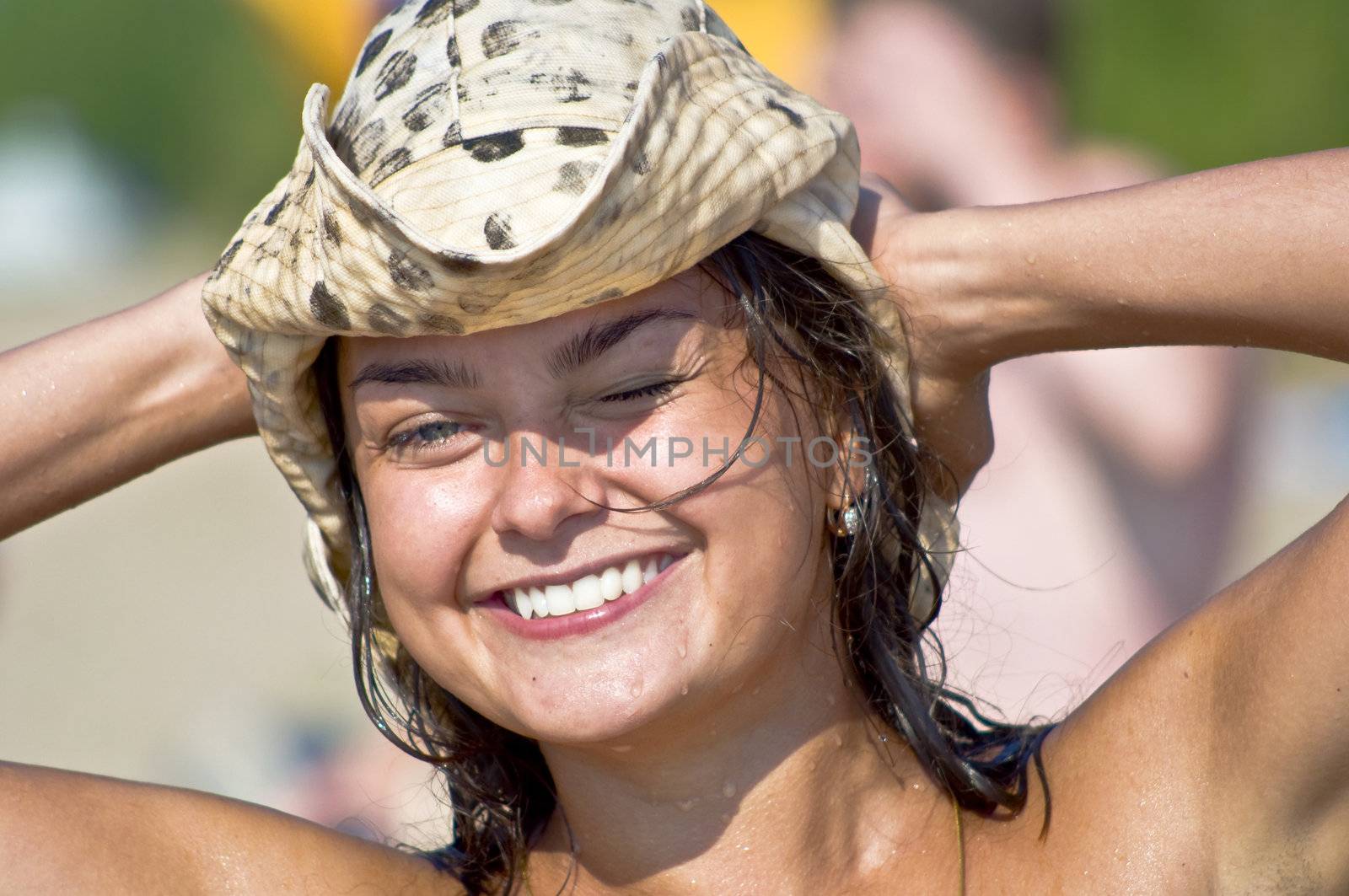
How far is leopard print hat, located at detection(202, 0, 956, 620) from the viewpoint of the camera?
1.58m

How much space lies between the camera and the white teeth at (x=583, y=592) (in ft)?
5.81

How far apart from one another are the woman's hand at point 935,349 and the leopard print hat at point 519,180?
0.20ft

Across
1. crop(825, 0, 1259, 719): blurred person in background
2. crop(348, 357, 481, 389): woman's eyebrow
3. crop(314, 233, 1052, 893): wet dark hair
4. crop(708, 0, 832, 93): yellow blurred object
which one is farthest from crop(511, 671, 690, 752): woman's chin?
crop(708, 0, 832, 93): yellow blurred object

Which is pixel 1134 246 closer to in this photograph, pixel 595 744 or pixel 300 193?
pixel 595 744

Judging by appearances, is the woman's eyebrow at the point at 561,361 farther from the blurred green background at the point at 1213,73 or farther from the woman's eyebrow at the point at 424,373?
the blurred green background at the point at 1213,73

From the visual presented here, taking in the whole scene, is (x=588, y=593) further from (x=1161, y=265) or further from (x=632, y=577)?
(x=1161, y=265)

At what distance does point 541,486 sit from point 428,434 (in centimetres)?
17

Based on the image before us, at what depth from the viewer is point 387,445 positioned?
1797 mm

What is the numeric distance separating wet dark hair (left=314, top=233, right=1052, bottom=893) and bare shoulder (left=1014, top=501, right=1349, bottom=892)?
0.39 feet

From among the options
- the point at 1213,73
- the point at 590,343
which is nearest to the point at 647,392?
the point at 590,343

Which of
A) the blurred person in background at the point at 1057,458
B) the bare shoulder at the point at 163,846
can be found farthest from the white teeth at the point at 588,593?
the blurred person in background at the point at 1057,458

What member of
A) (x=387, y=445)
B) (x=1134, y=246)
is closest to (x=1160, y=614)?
(x=1134, y=246)

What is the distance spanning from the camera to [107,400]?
6.73ft

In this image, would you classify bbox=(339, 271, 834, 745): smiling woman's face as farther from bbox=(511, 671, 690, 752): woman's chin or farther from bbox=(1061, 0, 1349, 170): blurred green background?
bbox=(1061, 0, 1349, 170): blurred green background
